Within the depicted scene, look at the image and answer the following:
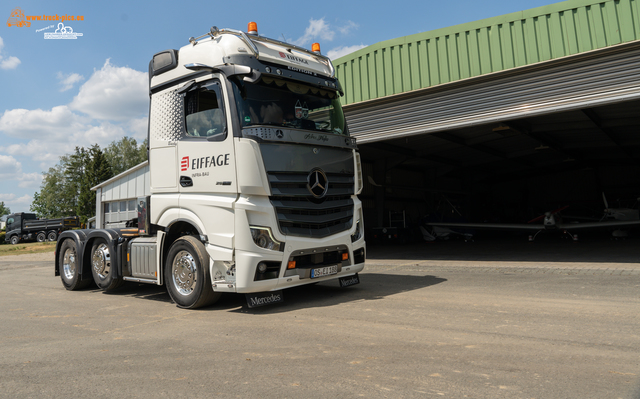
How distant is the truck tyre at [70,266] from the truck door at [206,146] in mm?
3768

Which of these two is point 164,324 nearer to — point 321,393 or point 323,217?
point 323,217

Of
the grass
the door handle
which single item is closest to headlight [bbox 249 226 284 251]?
the door handle

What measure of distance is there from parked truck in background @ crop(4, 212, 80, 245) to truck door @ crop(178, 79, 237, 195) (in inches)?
1595

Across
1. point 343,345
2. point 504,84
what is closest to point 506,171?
point 504,84

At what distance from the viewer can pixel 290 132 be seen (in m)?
5.72

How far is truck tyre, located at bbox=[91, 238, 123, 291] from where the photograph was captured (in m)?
7.53

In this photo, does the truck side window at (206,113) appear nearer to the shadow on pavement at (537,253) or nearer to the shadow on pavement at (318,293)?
the shadow on pavement at (318,293)

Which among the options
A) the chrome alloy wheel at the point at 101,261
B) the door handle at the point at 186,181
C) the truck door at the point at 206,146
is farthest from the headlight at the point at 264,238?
the chrome alloy wheel at the point at 101,261

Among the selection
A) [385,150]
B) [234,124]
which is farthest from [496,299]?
[385,150]

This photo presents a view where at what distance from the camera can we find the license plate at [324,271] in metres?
5.86

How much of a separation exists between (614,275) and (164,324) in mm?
7874

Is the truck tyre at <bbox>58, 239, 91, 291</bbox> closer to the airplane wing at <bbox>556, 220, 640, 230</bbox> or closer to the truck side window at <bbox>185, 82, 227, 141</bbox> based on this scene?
the truck side window at <bbox>185, 82, 227, 141</bbox>

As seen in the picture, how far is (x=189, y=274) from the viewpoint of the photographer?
595 centimetres

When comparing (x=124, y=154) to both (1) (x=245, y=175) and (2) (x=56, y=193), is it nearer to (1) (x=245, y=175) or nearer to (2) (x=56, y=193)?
(2) (x=56, y=193)
